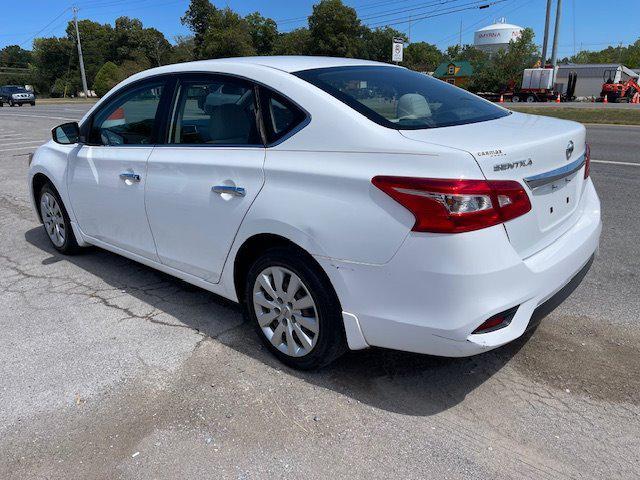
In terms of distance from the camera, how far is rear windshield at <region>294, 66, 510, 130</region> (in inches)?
107

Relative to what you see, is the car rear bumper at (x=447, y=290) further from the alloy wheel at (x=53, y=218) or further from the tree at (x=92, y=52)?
the tree at (x=92, y=52)

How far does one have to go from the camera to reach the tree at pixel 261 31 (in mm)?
76250

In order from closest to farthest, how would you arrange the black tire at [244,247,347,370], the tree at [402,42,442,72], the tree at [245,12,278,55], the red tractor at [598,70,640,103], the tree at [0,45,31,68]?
the black tire at [244,247,347,370] < the red tractor at [598,70,640,103] < the tree at [245,12,278,55] < the tree at [402,42,442,72] < the tree at [0,45,31,68]

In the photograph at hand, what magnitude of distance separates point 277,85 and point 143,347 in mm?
1829

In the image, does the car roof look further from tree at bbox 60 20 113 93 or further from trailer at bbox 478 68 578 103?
tree at bbox 60 20 113 93

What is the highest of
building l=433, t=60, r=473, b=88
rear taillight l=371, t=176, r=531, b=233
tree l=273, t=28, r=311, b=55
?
tree l=273, t=28, r=311, b=55

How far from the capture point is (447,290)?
2260mm

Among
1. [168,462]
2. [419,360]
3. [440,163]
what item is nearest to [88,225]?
[168,462]

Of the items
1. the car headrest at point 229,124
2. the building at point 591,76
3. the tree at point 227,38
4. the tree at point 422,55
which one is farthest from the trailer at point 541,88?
the tree at point 422,55

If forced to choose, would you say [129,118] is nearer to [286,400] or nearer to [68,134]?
[68,134]

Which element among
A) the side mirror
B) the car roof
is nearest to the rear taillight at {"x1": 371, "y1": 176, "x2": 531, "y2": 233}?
the car roof

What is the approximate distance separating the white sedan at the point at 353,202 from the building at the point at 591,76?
47.4 meters

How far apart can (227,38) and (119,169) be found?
2394 inches

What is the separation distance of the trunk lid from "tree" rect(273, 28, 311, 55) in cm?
6124
